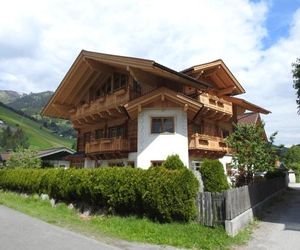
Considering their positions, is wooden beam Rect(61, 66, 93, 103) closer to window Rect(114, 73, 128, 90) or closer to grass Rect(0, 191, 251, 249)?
window Rect(114, 73, 128, 90)

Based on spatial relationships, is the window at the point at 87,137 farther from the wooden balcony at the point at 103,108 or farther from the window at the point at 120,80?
the window at the point at 120,80

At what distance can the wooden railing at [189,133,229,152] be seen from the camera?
969 inches

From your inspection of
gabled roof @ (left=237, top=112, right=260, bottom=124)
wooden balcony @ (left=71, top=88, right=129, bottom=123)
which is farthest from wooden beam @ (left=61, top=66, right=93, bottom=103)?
gabled roof @ (left=237, top=112, right=260, bottom=124)

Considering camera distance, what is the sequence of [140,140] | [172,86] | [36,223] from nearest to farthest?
[36,223] < [140,140] < [172,86]

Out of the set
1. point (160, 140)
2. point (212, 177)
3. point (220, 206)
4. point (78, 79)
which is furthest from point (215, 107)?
point (220, 206)

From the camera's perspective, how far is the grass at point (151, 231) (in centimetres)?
1169

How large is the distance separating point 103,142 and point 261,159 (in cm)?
1196

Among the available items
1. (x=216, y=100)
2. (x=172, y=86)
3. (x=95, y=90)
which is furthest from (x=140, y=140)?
(x=95, y=90)

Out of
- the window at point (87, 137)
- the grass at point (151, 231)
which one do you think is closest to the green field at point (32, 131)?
the window at point (87, 137)

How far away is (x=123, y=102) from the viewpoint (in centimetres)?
2538

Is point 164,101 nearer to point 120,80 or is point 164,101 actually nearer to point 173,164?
point 120,80

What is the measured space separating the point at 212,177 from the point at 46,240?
8.77 m

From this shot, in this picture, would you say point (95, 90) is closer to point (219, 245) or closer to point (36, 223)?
point (36, 223)

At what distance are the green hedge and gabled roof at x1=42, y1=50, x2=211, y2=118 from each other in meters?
8.12
